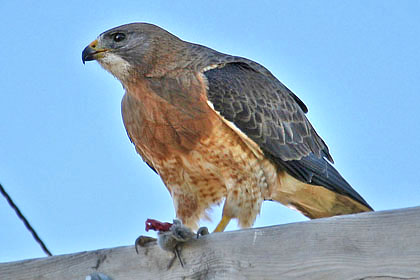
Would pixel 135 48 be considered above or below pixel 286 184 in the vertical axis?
above

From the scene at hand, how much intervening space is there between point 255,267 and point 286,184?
211cm

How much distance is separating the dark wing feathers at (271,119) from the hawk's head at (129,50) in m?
0.38

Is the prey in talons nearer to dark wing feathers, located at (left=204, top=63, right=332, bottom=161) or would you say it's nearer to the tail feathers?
dark wing feathers, located at (left=204, top=63, right=332, bottom=161)

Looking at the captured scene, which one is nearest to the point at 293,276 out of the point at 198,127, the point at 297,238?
the point at 297,238

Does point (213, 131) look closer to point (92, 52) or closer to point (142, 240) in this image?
point (92, 52)

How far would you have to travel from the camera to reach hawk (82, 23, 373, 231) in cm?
426

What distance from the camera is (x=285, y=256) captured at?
256 centimetres

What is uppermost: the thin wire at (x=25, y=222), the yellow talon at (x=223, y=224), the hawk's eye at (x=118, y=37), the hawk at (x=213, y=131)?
the hawk's eye at (x=118, y=37)

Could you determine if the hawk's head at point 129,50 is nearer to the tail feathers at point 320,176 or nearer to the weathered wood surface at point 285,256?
the tail feathers at point 320,176

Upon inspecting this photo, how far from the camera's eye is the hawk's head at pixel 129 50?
179 inches

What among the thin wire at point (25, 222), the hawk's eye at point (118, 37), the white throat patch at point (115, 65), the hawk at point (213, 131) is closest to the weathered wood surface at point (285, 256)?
the thin wire at point (25, 222)

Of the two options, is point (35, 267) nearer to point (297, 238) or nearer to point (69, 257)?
point (69, 257)

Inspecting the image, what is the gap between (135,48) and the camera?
466 cm

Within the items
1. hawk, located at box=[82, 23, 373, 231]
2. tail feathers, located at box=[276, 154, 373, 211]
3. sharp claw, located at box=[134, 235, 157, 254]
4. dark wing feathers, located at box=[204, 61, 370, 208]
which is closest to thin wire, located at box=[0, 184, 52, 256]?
sharp claw, located at box=[134, 235, 157, 254]
